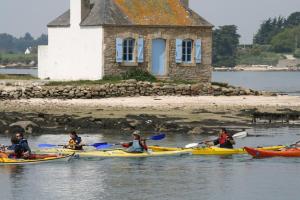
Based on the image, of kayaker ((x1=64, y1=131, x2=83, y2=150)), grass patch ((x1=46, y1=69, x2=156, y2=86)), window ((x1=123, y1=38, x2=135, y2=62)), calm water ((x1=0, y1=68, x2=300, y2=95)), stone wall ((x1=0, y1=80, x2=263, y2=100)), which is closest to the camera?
kayaker ((x1=64, y1=131, x2=83, y2=150))

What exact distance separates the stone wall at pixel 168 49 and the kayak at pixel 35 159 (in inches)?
736

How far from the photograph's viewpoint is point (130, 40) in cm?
5469

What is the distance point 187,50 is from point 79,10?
5802mm

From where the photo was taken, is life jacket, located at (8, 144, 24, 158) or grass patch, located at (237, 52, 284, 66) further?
grass patch, located at (237, 52, 284, 66)

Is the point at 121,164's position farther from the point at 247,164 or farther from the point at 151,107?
the point at 151,107

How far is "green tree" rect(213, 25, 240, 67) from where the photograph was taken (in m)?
164

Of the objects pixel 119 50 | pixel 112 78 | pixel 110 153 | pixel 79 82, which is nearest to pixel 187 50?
pixel 119 50

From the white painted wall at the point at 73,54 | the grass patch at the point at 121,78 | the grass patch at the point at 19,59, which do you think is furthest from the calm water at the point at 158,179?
the grass patch at the point at 19,59

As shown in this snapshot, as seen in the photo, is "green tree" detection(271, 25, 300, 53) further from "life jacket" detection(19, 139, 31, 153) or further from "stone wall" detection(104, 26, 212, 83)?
"life jacket" detection(19, 139, 31, 153)

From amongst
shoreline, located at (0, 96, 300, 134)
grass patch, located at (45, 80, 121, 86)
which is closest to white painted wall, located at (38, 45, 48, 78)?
grass patch, located at (45, 80, 121, 86)

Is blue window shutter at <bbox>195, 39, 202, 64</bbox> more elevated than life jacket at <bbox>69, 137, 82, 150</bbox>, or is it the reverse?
blue window shutter at <bbox>195, 39, 202, 64</bbox>

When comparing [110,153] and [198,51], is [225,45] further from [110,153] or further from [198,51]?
[110,153]

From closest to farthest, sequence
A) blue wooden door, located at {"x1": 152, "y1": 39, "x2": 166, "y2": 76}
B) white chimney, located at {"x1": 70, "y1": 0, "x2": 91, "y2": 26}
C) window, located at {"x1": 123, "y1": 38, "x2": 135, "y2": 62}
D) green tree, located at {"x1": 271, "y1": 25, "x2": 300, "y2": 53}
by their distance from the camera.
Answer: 1. window, located at {"x1": 123, "y1": 38, "x2": 135, "y2": 62}
2. white chimney, located at {"x1": 70, "y1": 0, "x2": 91, "y2": 26}
3. blue wooden door, located at {"x1": 152, "y1": 39, "x2": 166, "y2": 76}
4. green tree, located at {"x1": 271, "y1": 25, "x2": 300, "y2": 53}

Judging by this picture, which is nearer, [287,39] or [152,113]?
[152,113]
